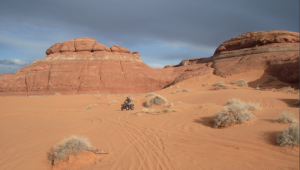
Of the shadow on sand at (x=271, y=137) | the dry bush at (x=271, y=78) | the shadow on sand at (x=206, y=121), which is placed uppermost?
the dry bush at (x=271, y=78)

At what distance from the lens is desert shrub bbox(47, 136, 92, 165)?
4164 millimetres

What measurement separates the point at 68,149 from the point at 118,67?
1337 inches

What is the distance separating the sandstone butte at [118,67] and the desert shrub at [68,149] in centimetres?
2419

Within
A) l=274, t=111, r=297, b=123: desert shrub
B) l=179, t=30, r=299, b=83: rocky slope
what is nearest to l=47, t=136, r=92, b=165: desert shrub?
l=274, t=111, r=297, b=123: desert shrub

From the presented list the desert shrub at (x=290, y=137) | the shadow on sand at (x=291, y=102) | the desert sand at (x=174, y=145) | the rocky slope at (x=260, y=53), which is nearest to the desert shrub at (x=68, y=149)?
the desert sand at (x=174, y=145)

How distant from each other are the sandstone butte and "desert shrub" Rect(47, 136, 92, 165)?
79.4 ft

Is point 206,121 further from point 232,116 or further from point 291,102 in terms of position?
point 291,102

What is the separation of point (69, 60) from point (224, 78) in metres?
31.1

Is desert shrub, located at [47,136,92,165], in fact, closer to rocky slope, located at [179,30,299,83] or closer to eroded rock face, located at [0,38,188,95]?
rocky slope, located at [179,30,299,83]

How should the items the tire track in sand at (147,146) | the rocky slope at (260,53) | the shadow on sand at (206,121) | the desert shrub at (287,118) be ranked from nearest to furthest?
the tire track in sand at (147,146)
the desert shrub at (287,118)
the shadow on sand at (206,121)
the rocky slope at (260,53)

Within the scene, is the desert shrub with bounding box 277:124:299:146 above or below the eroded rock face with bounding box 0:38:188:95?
below

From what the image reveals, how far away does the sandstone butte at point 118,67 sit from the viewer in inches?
1024

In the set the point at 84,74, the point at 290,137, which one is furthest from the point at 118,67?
the point at 290,137

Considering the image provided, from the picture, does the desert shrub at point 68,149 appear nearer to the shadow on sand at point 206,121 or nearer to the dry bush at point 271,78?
the shadow on sand at point 206,121
